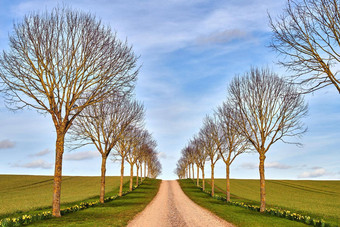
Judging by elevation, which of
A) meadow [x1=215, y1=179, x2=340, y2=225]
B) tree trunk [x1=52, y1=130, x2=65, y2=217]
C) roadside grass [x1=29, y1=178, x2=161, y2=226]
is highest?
tree trunk [x1=52, y1=130, x2=65, y2=217]

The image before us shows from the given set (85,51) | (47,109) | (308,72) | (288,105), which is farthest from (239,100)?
(47,109)

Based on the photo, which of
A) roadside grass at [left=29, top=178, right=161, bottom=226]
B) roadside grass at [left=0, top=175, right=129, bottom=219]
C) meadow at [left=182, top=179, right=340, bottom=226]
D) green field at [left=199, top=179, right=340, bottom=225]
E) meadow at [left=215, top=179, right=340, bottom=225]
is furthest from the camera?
meadow at [left=215, top=179, right=340, bottom=225]

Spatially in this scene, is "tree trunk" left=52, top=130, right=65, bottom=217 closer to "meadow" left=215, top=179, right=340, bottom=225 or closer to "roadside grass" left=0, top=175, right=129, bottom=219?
"roadside grass" left=0, top=175, right=129, bottom=219

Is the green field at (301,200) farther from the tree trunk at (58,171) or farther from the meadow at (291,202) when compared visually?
the tree trunk at (58,171)

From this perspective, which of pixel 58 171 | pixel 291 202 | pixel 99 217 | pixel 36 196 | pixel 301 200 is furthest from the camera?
pixel 301 200

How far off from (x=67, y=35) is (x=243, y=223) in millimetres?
17428

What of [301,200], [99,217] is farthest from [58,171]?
[301,200]

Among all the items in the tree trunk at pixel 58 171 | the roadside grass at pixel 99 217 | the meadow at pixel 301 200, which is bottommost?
the meadow at pixel 301 200

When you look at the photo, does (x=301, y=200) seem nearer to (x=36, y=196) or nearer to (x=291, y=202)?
(x=291, y=202)

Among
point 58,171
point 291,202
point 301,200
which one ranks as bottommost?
point 301,200

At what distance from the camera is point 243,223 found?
15672 mm

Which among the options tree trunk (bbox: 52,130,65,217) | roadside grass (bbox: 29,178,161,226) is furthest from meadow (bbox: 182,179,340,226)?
tree trunk (bbox: 52,130,65,217)

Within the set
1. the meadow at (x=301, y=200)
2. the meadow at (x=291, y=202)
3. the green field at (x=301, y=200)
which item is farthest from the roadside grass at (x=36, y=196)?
the meadow at (x=301, y=200)

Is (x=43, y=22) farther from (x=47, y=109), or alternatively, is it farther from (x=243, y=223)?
(x=243, y=223)
